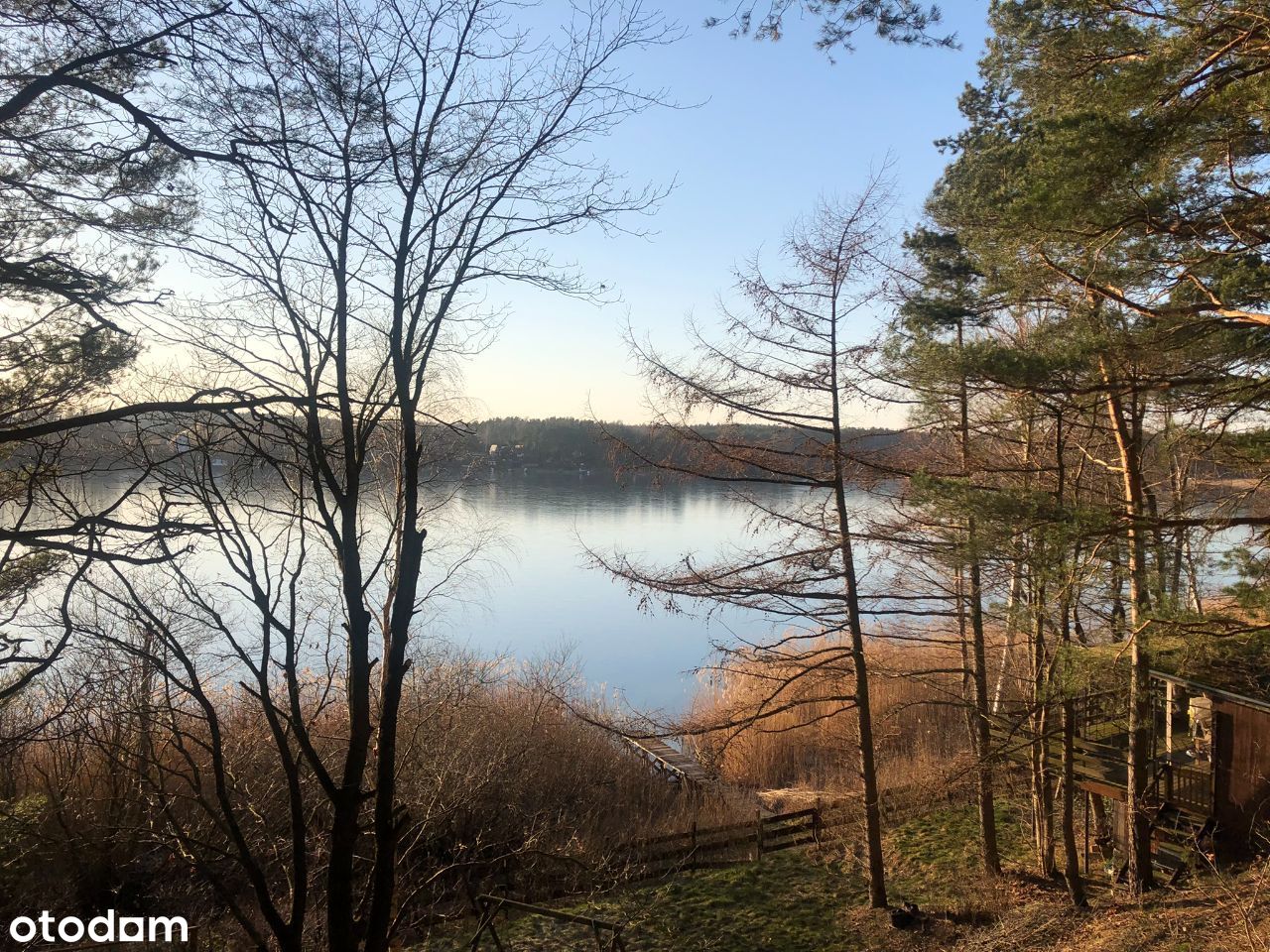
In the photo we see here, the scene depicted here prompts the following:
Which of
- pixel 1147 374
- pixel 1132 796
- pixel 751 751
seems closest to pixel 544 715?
pixel 751 751

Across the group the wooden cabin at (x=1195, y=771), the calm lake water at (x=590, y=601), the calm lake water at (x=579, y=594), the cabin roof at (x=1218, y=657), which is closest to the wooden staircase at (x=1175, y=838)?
the wooden cabin at (x=1195, y=771)

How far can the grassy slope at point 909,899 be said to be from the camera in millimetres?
7473

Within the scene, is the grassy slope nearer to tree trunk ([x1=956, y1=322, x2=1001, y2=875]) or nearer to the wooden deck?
tree trunk ([x1=956, y1=322, x2=1001, y2=875])

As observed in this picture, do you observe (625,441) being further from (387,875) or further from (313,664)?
(313,664)

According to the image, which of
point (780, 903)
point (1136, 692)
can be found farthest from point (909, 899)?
point (1136, 692)

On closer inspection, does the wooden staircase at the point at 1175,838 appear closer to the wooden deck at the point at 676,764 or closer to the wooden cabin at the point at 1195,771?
the wooden cabin at the point at 1195,771

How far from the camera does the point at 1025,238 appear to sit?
6.51 metres

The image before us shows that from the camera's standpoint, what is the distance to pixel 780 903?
11562 millimetres

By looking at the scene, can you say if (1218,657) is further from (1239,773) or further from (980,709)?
(1239,773)

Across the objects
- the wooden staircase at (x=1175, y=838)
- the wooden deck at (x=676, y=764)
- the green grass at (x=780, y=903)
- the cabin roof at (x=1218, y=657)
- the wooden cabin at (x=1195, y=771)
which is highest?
the cabin roof at (x=1218, y=657)

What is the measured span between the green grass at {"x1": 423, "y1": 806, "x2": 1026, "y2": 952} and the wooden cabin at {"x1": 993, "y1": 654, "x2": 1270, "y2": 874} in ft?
7.06

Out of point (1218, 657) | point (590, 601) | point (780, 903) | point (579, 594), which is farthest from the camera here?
point (579, 594)

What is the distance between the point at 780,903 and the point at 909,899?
69.5 inches

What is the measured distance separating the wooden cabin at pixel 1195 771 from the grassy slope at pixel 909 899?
1526mm
